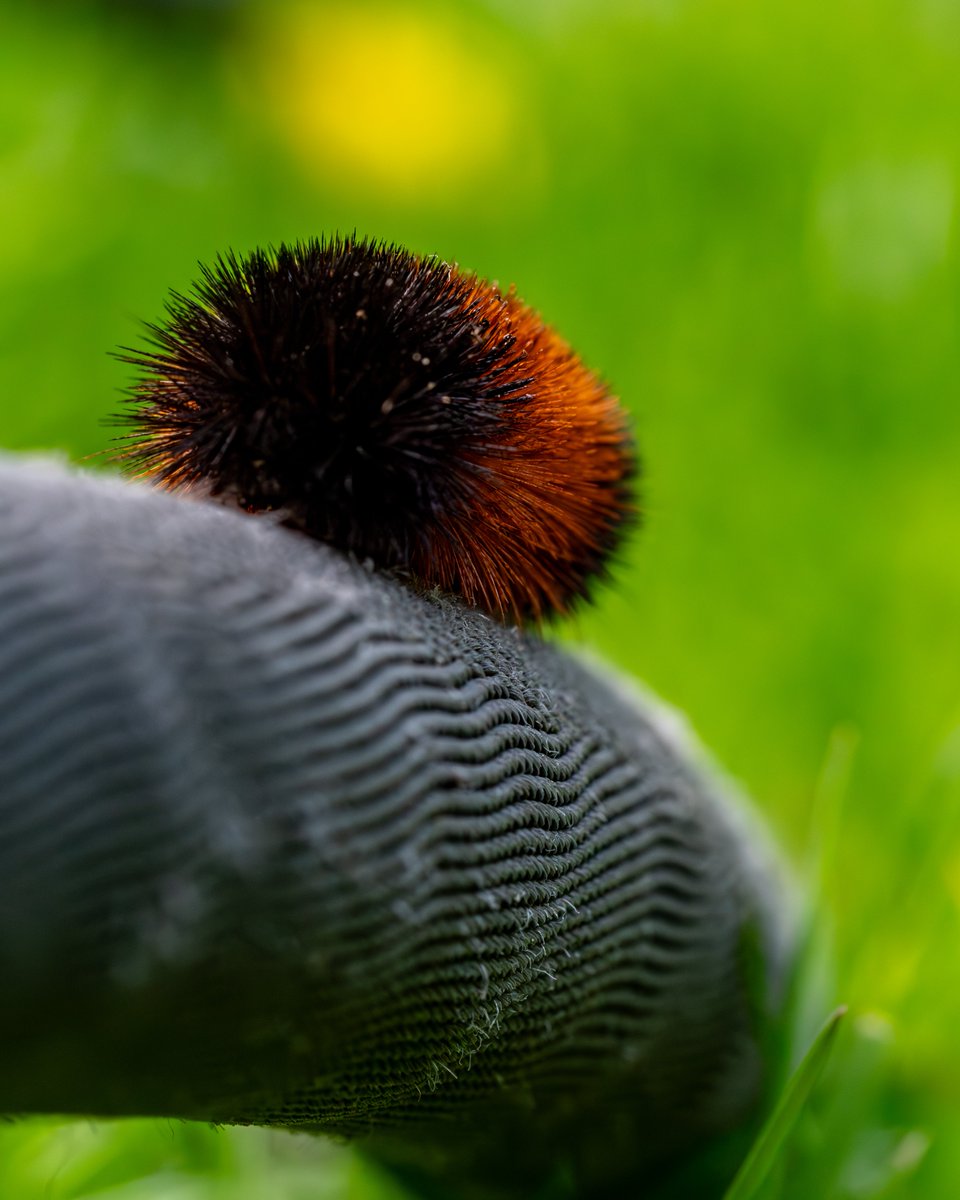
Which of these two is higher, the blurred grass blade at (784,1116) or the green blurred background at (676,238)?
the green blurred background at (676,238)

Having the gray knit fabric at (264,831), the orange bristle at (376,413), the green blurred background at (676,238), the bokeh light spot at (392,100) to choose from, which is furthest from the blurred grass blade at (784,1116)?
the bokeh light spot at (392,100)

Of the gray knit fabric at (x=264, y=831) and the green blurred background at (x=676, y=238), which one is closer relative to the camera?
the gray knit fabric at (x=264, y=831)

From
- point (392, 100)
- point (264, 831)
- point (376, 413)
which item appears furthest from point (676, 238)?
point (264, 831)

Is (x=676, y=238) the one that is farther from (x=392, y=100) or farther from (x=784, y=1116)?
(x=784, y=1116)

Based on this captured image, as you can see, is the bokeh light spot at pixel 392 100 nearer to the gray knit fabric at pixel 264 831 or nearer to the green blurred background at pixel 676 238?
the green blurred background at pixel 676 238

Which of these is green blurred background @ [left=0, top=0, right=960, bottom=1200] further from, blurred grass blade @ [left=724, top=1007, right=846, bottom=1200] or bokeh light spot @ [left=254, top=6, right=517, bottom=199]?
blurred grass blade @ [left=724, top=1007, right=846, bottom=1200]

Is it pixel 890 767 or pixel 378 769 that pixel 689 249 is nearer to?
pixel 890 767
